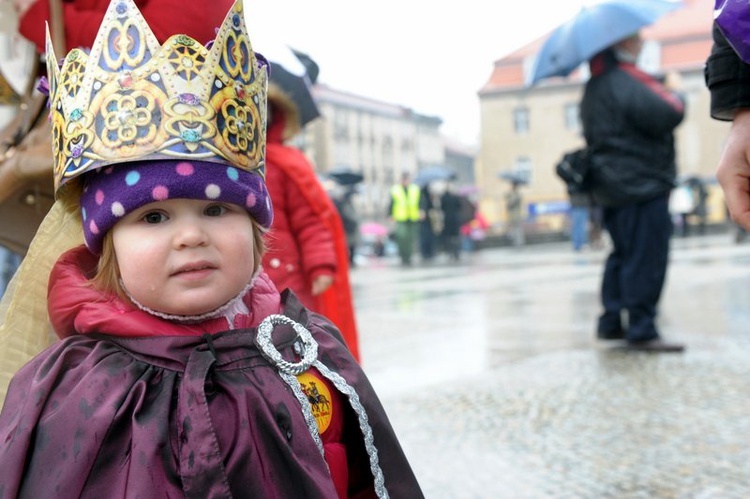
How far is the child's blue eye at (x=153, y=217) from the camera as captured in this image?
1.65m

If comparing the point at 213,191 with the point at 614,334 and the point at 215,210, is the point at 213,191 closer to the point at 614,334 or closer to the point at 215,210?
the point at 215,210

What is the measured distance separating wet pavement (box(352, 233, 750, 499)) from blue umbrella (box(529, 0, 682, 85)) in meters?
1.72

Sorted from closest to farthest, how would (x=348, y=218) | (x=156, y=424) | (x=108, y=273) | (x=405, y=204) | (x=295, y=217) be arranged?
(x=156, y=424), (x=108, y=273), (x=295, y=217), (x=348, y=218), (x=405, y=204)

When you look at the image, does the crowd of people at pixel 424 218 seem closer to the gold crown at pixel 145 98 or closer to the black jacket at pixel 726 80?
the black jacket at pixel 726 80

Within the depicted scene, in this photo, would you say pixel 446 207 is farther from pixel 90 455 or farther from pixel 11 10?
pixel 90 455

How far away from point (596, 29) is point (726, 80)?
356cm

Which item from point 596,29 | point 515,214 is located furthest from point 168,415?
point 515,214

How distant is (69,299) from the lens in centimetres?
166

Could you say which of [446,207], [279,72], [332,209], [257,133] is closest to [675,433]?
[332,209]

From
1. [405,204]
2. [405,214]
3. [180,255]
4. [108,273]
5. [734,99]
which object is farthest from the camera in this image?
[405,204]

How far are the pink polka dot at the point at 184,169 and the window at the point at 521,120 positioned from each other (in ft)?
161

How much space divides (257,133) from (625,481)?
1.81 m

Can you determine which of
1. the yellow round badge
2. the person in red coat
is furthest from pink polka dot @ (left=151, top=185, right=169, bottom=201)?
the person in red coat

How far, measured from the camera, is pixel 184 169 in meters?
1.62
